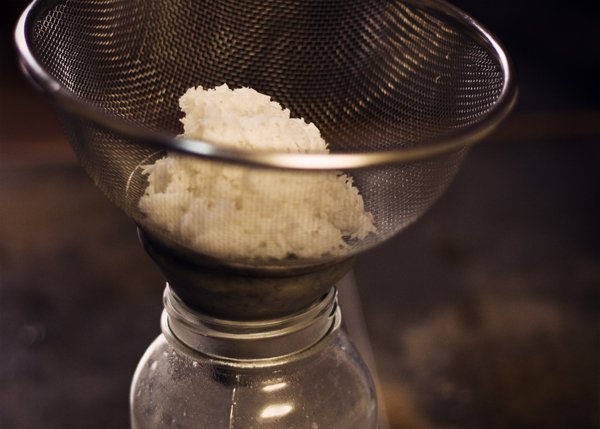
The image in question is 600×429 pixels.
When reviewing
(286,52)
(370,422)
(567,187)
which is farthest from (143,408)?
(567,187)

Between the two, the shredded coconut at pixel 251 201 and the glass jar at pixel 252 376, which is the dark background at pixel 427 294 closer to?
the glass jar at pixel 252 376

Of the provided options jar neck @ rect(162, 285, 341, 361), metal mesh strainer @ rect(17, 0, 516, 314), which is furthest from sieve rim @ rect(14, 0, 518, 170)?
jar neck @ rect(162, 285, 341, 361)

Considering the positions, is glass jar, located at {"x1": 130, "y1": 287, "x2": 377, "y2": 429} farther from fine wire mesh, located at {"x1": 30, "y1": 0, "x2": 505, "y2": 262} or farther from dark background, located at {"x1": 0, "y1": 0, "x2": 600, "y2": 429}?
dark background, located at {"x1": 0, "y1": 0, "x2": 600, "y2": 429}

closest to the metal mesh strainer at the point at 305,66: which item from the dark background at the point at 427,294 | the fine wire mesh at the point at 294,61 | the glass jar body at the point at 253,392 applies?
the fine wire mesh at the point at 294,61

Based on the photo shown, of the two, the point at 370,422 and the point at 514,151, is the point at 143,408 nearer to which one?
the point at 370,422

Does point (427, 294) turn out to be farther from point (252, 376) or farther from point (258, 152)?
point (258, 152)
